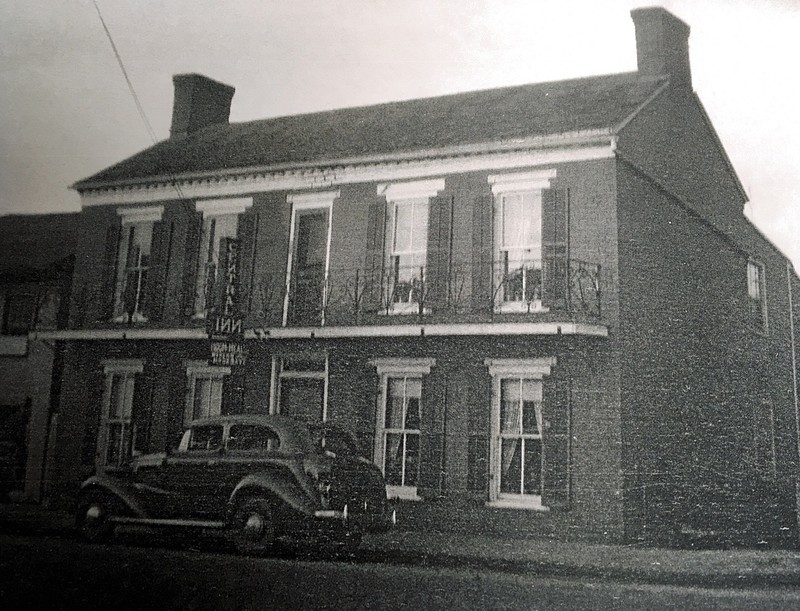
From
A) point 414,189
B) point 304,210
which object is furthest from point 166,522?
point 414,189

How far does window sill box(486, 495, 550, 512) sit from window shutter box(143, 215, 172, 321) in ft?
9.76

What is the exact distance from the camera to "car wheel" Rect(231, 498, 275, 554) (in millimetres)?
4801

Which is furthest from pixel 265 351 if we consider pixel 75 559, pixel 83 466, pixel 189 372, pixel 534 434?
pixel 534 434

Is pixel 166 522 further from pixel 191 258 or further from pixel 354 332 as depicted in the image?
pixel 191 258

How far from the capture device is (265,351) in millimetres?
5238

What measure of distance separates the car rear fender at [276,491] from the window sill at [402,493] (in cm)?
64

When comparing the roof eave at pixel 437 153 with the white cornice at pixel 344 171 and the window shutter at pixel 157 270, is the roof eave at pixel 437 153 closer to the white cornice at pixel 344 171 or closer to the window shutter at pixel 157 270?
the white cornice at pixel 344 171

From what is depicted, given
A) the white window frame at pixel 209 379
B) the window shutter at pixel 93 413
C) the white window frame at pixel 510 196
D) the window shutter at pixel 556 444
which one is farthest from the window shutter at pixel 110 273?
the window shutter at pixel 556 444

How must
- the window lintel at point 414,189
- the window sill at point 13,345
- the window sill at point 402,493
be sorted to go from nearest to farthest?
1. the window sill at point 13,345
2. the window sill at point 402,493
3. the window lintel at point 414,189

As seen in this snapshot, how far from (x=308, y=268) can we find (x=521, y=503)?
8.30 ft

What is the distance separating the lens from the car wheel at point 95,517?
4949 millimetres

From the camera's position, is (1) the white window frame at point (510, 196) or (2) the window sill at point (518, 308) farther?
(2) the window sill at point (518, 308)

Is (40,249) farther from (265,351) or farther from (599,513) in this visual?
(599,513)

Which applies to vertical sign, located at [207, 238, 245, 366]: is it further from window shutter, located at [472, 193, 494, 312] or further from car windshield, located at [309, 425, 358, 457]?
window shutter, located at [472, 193, 494, 312]
